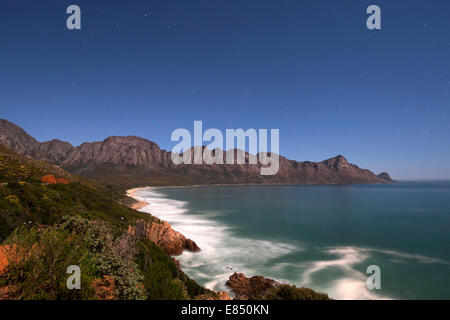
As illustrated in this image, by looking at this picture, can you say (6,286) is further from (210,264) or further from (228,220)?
(228,220)

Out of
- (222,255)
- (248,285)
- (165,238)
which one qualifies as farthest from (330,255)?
(165,238)

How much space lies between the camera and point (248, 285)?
21938 mm

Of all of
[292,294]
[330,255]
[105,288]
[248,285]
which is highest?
[105,288]

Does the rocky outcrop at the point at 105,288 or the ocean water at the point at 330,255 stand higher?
the rocky outcrop at the point at 105,288

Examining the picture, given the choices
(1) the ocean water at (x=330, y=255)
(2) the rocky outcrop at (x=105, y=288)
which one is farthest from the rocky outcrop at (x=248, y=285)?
(2) the rocky outcrop at (x=105, y=288)

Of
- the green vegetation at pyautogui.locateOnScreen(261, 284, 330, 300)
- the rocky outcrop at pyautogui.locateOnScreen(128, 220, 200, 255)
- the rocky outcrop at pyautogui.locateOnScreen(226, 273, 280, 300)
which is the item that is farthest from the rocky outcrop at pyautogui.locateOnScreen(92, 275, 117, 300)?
the rocky outcrop at pyautogui.locateOnScreen(128, 220, 200, 255)

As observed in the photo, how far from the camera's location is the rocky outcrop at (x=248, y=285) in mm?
20355

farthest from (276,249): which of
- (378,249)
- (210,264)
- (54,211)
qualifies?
(54,211)

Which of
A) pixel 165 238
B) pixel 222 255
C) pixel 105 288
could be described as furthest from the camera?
pixel 222 255

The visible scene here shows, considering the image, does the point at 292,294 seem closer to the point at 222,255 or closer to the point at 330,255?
the point at 222,255

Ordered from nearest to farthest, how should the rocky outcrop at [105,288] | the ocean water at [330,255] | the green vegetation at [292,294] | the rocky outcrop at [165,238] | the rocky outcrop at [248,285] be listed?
1. the rocky outcrop at [105,288]
2. the green vegetation at [292,294]
3. the rocky outcrop at [248,285]
4. the ocean water at [330,255]
5. the rocky outcrop at [165,238]

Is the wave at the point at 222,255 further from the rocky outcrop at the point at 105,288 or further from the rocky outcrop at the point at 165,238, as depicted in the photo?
the rocky outcrop at the point at 105,288

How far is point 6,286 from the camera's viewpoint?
5.51 meters
